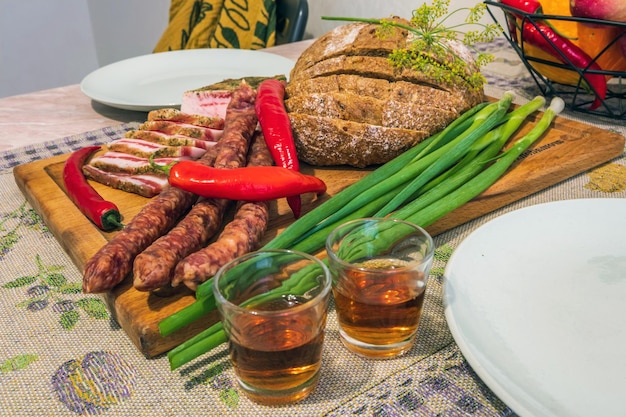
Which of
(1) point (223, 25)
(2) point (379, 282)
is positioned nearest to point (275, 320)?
(2) point (379, 282)

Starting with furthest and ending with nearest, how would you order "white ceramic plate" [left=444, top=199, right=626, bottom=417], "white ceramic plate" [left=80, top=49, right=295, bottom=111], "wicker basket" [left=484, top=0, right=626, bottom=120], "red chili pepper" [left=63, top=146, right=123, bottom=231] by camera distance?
"white ceramic plate" [left=80, top=49, right=295, bottom=111] < "wicker basket" [left=484, top=0, right=626, bottom=120] < "red chili pepper" [left=63, top=146, right=123, bottom=231] < "white ceramic plate" [left=444, top=199, right=626, bottom=417]

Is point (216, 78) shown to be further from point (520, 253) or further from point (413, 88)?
point (520, 253)

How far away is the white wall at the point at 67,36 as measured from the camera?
6361 millimetres

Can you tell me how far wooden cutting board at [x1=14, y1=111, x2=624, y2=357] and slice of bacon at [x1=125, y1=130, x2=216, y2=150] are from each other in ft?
0.70

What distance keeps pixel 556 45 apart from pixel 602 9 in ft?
0.62

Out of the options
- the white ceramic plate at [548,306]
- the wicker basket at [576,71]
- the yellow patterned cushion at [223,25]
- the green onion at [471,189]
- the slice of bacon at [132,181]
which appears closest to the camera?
the white ceramic plate at [548,306]

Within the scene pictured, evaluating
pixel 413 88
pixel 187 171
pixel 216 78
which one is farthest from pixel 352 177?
pixel 216 78

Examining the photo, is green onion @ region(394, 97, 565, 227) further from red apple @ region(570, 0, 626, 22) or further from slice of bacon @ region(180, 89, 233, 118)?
slice of bacon @ region(180, 89, 233, 118)

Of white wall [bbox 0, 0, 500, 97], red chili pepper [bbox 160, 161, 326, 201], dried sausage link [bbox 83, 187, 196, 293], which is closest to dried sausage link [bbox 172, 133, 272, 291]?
red chili pepper [bbox 160, 161, 326, 201]

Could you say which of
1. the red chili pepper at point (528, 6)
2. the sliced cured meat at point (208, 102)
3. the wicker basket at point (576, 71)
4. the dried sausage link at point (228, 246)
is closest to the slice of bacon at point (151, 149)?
the sliced cured meat at point (208, 102)

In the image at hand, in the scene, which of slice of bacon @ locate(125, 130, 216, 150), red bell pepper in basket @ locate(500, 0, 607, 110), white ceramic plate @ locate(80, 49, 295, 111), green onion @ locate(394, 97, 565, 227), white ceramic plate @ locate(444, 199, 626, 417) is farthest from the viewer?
white ceramic plate @ locate(80, 49, 295, 111)

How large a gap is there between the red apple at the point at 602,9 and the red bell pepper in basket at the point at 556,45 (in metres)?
0.10

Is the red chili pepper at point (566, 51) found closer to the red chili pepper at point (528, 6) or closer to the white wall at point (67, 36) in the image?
the red chili pepper at point (528, 6)

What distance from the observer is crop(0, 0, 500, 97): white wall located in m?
6.36
